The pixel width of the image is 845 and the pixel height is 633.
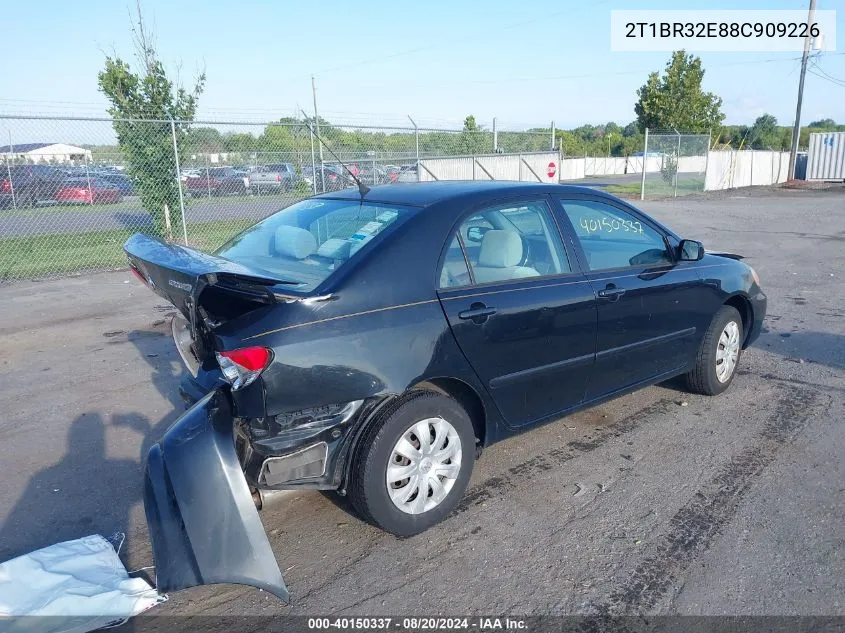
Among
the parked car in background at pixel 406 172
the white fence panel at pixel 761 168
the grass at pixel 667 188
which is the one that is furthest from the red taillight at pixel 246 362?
the white fence panel at pixel 761 168

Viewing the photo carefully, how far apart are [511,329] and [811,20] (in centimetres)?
3596

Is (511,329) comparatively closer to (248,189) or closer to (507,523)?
(507,523)

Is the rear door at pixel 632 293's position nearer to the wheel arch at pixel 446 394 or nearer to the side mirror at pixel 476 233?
the side mirror at pixel 476 233

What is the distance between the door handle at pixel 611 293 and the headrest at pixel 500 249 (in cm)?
60

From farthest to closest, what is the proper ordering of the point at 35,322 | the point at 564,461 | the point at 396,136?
1. the point at 396,136
2. the point at 35,322
3. the point at 564,461

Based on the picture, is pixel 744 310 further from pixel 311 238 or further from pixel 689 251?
pixel 311 238

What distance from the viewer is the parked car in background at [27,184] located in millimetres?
10023

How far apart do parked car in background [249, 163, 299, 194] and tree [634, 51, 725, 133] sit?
27622 millimetres

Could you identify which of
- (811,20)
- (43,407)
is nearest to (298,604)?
(43,407)

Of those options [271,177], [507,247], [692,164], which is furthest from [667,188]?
[507,247]

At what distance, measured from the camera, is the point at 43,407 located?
504 centimetres

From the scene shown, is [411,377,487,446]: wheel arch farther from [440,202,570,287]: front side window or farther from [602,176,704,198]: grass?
[602,176,704,198]: grass

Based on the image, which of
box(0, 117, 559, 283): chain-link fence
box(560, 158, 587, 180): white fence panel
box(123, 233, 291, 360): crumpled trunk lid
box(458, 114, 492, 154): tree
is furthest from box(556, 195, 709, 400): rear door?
box(560, 158, 587, 180): white fence panel

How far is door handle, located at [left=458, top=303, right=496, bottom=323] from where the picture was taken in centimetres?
338
